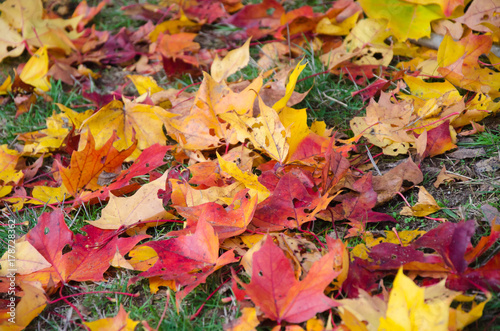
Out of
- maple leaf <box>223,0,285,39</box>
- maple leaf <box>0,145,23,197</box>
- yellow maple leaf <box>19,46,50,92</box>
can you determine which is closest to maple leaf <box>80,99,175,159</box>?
maple leaf <box>0,145,23,197</box>

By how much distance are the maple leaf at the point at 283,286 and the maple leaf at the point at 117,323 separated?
0.28m

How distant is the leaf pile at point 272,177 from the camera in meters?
0.90

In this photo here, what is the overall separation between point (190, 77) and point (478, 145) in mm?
1247

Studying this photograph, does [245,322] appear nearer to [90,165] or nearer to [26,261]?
[26,261]

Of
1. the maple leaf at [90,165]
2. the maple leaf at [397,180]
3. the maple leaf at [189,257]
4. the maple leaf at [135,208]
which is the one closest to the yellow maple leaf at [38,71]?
the maple leaf at [90,165]

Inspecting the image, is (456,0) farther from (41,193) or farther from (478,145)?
(41,193)

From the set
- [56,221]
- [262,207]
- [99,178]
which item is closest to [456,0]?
[262,207]

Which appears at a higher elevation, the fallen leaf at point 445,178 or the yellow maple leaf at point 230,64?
the yellow maple leaf at point 230,64

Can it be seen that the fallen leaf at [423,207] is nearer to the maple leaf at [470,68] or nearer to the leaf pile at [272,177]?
the leaf pile at [272,177]

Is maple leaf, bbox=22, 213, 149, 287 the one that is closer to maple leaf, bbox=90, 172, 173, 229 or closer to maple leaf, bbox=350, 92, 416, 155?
maple leaf, bbox=90, 172, 173, 229

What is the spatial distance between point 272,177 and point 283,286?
15.2 inches

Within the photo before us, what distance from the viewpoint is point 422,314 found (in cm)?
77

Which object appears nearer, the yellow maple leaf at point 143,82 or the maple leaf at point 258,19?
the yellow maple leaf at point 143,82

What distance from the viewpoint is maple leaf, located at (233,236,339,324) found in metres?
0.87
